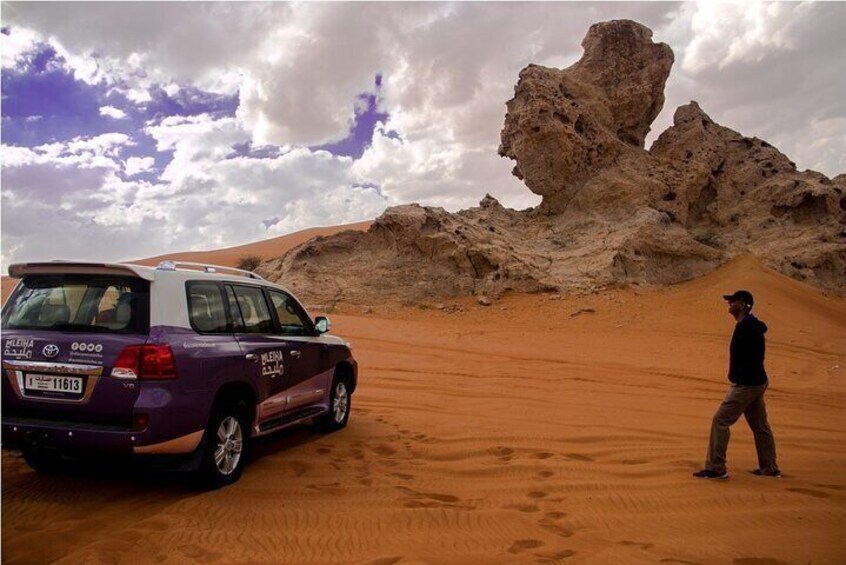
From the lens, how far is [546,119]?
20422mm

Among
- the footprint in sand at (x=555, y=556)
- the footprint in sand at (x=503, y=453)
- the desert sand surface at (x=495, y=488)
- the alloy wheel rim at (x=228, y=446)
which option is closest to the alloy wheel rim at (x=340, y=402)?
the desert sand surface at (x=495, y=488)

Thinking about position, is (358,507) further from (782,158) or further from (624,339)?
(782,158)

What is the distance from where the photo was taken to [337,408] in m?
7.62

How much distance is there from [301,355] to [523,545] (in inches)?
131

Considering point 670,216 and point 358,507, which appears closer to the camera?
point 358,507

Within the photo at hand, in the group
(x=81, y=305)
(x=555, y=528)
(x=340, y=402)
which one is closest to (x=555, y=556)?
(x=555, y=528)

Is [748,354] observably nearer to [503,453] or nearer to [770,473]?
[770,473]

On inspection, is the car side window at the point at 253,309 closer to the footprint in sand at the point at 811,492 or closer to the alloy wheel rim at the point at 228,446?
the alloy wheel rim at the point at 228,446

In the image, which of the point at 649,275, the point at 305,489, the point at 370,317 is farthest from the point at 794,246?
the point at 305,489

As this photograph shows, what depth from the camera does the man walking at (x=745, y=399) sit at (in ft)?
19.7

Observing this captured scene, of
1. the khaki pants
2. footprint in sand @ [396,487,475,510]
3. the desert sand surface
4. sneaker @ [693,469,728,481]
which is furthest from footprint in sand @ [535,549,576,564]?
the khaki pants

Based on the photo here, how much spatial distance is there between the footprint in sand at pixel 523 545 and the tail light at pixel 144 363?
2735 millimetres

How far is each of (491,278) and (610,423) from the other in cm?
1078

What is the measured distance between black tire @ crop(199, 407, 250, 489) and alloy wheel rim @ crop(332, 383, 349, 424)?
1956mm
